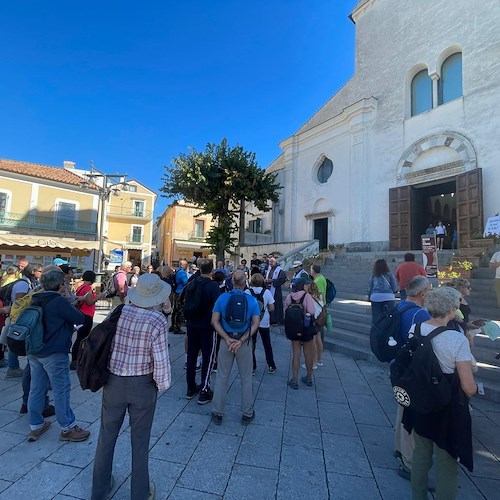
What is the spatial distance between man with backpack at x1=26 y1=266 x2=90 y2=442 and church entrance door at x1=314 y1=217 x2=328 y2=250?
16846mm

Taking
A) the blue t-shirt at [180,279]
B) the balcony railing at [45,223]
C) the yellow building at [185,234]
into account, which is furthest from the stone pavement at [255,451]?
the yellow building at [185,234]

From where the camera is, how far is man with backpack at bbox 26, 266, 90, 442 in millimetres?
2922

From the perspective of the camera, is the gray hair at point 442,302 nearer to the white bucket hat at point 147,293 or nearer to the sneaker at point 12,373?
the white bucket hat at point 147,293

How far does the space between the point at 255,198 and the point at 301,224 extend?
12.4ft

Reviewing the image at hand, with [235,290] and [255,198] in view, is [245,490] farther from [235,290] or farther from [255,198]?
[255,198]

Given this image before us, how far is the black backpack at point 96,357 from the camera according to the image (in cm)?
205

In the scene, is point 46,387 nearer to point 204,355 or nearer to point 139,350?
point 139,350

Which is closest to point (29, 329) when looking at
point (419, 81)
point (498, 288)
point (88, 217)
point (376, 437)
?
point (376, 437)

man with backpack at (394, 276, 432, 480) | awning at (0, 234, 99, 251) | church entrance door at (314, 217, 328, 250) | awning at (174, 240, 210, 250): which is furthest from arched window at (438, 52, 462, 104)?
awning at (174, 240, 210, 250)

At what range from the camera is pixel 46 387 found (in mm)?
3002

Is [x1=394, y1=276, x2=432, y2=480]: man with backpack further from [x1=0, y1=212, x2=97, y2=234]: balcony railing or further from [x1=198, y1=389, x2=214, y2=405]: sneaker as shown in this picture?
[x1=0, y1=212, x2=97, y2=234]: balcony railing

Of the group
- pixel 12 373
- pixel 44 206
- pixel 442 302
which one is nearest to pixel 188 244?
pixel 44 206

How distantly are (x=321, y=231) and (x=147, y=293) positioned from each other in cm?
1765

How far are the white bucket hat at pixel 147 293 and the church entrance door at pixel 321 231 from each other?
17.1m
